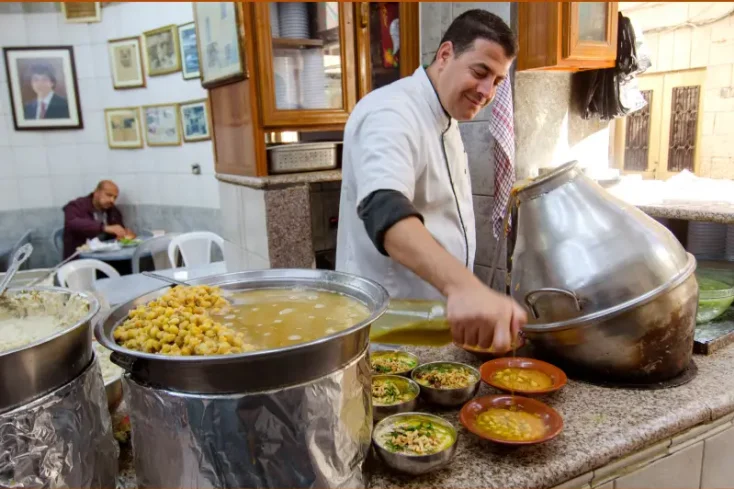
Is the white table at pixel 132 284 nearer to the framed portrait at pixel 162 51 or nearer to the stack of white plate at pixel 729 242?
the stack of white plate at pixel 729 242

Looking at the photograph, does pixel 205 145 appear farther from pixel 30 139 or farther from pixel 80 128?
pixel 30 139

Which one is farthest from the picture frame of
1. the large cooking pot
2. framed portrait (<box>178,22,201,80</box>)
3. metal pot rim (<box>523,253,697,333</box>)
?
metal pot rim (<box>523,253,697,333</box>)

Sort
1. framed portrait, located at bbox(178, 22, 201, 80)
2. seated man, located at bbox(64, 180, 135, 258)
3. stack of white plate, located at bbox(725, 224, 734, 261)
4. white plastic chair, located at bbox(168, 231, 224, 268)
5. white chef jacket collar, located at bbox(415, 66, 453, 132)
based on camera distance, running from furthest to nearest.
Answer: seated man, located at bbox(64, 180, 135, 258)
framed portrait, located at bbox(178, 22, 201, 80)
white plastic chair, located at bbox(168, 231, 224, 268)
stack of white plate, located at bbox(725, 224, 734, 261)
white chef jacket collar, located at bbox(415, 66, 453, 132)

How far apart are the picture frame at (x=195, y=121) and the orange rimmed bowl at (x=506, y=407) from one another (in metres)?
5.02

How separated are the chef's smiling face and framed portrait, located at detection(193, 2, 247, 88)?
1.65 m

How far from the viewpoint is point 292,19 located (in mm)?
3354

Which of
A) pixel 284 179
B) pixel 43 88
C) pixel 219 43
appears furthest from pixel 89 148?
pixel 284 179

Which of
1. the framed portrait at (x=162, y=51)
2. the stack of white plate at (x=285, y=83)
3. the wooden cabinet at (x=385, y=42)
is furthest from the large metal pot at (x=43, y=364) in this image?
the framed portrait at (x=162, y=51)

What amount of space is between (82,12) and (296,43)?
173 inches

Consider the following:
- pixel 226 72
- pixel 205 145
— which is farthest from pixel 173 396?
pixel 205 145

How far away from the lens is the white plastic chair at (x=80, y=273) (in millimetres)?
3898

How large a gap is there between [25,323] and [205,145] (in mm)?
5014

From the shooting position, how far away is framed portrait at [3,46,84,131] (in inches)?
252

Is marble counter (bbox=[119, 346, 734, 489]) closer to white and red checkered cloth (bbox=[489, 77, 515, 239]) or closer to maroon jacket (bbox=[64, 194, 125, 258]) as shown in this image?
white and red checkered cloth (bbox=[489, 77, 515, 239])
